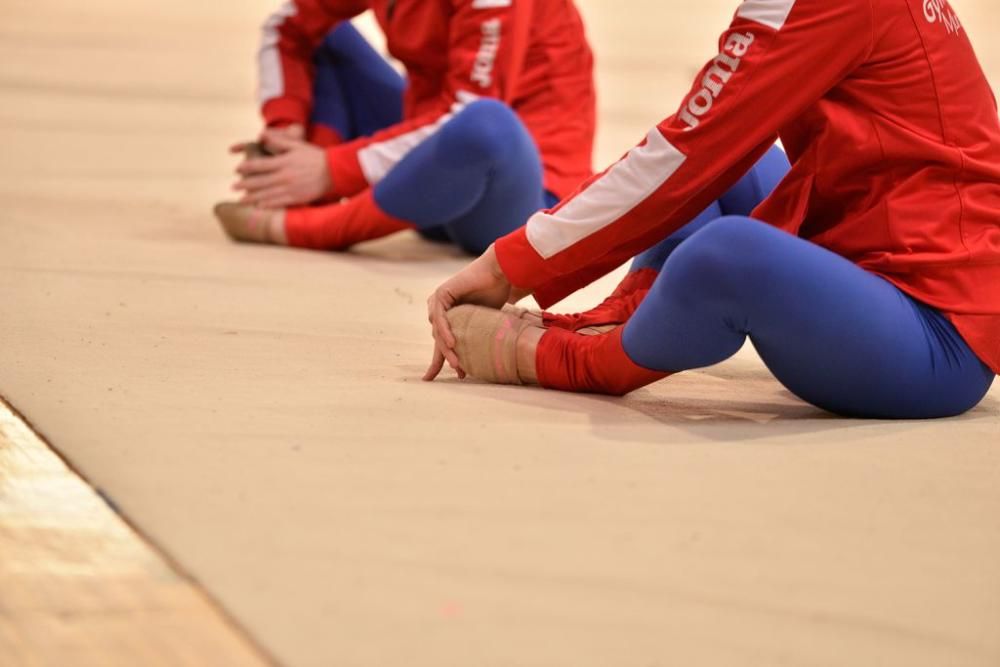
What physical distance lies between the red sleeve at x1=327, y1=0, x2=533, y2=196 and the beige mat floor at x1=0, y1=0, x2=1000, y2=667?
1.01ft

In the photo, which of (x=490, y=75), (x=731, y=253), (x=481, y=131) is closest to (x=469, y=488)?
(x=731, y=253)

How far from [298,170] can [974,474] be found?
131cm

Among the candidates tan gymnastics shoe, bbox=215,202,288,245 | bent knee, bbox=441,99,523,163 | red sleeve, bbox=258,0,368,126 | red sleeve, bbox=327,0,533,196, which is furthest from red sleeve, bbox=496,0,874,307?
red sleeve, bbox=258,0,368,126

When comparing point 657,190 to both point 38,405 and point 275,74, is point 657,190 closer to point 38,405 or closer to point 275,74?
point 38,405

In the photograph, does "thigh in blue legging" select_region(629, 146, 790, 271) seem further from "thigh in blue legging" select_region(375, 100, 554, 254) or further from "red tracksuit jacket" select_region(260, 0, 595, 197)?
"red tracksuit jacket" select_region(260, 0, 595, 197)

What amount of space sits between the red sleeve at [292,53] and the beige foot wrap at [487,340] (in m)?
1.05

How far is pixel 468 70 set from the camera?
83.4 inches

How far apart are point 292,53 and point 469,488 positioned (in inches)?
59.2

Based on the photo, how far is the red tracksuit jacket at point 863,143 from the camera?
1.28 meters

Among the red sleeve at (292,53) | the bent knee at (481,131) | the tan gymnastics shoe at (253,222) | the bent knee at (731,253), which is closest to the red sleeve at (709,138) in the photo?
the bent knee at (731,253)

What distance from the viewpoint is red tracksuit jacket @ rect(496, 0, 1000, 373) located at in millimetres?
1282

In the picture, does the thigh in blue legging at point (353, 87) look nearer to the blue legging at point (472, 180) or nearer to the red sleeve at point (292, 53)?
the red sleeve at point (292, 53)

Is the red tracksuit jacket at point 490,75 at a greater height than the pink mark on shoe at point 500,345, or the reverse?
the red tracksuit jacket at point 490,75

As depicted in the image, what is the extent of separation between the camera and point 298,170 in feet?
7.36
